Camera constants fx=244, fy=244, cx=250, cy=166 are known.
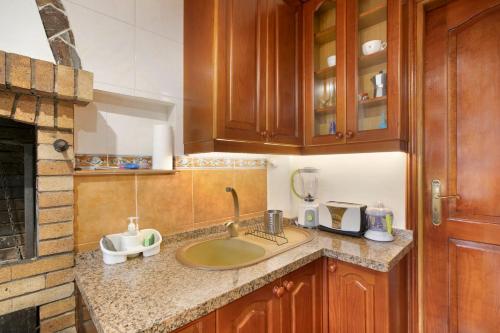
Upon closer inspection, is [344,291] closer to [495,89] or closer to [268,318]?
[268,318]

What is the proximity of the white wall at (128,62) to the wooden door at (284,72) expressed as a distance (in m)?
0.53

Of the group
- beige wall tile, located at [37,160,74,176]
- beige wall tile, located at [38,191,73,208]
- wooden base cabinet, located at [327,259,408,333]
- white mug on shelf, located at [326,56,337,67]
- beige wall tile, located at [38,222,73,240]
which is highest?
white mug on shelf, located at [326,56,337,67]

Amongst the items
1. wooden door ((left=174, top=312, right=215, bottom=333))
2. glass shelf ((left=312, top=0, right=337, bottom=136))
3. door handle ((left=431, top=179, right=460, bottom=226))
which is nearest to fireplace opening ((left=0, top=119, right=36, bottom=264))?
wooden door ((left=174, top=312, right=215, bottom=333))

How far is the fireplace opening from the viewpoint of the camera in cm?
94

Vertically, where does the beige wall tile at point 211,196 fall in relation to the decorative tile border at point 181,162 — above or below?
below

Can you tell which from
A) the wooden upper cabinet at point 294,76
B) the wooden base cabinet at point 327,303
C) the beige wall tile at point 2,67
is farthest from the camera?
the wooden upper cabinet at point 294,76

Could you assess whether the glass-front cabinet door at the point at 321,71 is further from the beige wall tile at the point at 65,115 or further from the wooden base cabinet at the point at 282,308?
the beige wall tile at the point at 65,115

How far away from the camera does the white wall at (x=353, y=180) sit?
1469 millimetres

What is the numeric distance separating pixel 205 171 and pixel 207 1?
0.91m

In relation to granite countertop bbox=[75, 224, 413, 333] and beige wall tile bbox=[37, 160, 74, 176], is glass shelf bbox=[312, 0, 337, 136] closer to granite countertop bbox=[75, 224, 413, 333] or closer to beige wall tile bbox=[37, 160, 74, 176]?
granite countertop bbox=[75, 224, 413, 333]

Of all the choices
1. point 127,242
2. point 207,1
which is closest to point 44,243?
point 127,242

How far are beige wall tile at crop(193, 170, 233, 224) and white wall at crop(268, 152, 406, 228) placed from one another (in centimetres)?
40

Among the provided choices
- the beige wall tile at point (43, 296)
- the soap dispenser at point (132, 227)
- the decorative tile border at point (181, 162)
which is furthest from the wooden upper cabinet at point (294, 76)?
the beige wall tile at point (43, 296)

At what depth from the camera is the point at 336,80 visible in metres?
1.49
